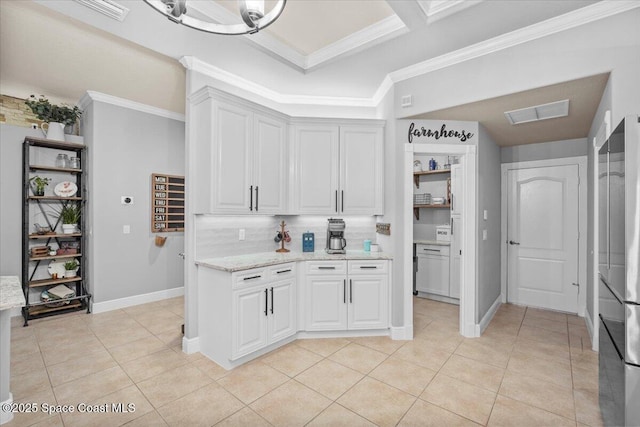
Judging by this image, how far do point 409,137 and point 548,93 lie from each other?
129 centimetres

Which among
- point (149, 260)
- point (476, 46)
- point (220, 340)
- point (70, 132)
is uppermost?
point (476, 46)

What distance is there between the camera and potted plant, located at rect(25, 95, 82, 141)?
158 inches

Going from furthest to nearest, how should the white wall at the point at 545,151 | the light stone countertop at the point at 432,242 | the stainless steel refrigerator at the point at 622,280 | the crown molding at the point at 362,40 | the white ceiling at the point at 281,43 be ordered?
the light stone countertop at the point at 432,242 < the white wall at the point at 545,151 < the crown molding at the point at 362,40 < the white ceiling at the point at 281,43 < the stainless steel refrigerator at the point at 622,280

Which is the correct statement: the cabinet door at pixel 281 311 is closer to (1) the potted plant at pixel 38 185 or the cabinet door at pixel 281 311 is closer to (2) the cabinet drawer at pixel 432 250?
(2) the cabinet drawer at pixel 432 250

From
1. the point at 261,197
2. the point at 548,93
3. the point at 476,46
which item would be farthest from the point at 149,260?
the point at 548,93

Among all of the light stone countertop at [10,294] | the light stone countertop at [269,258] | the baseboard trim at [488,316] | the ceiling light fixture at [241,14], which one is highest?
the ceiling light fixture at [241,14]

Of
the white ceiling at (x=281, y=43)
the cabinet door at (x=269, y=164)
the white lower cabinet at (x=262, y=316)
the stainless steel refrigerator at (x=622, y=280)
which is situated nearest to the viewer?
the stainless steel refrigerator at (x=622, y=280)

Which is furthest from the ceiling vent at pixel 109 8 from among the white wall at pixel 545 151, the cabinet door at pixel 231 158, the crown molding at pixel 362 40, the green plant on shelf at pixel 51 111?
the white wall at pixel 545 151

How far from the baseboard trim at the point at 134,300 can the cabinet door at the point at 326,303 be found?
9.14ft

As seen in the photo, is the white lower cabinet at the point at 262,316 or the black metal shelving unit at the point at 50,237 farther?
the black metal shelving unit at the point at 50,237

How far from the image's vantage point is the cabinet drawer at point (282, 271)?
3160 millimetres

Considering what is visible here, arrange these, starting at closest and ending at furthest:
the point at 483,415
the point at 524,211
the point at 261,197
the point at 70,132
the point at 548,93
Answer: the point at 483,415, the point at 548,93, the point at 261,197, the point at 70,132, the point at 524,211

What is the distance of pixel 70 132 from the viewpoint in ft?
14.6

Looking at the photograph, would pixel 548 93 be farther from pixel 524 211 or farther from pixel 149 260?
pixel 149 260
